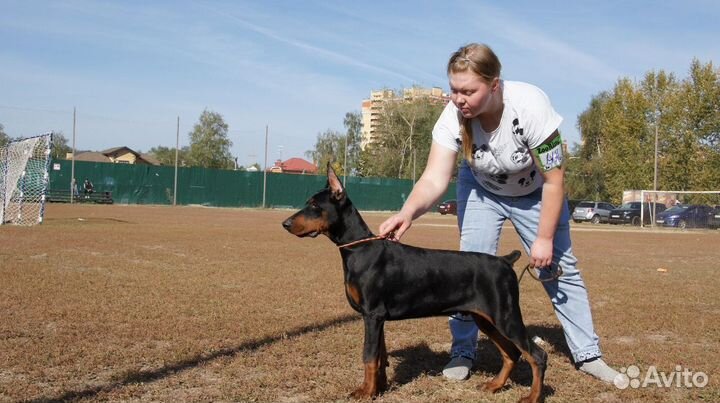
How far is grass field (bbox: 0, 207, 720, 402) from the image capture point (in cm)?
441

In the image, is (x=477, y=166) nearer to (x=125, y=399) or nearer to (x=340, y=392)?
(x=340, y=392)

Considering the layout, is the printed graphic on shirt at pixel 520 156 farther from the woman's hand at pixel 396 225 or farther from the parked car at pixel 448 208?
the parked car at pixel 448 208

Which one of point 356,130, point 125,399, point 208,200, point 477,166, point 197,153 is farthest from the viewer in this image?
point 356,130

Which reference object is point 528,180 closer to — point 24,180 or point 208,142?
point 24,180

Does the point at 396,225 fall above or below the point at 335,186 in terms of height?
below

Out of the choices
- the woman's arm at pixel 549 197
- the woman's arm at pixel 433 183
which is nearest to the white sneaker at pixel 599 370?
the woman's arm at pixel 549 197

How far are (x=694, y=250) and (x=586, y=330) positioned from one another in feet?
54.6

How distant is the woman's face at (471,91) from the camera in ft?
13.4

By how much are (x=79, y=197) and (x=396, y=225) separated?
140 feet

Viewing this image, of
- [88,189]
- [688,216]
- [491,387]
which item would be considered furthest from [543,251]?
[88,189]

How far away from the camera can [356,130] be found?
3664 inches

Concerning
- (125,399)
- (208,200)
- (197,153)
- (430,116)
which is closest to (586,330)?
(125,399)

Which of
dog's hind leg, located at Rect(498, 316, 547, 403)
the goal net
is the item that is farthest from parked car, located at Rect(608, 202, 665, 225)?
dog's hind leg, located at Rect(498, 316, 547, 403)

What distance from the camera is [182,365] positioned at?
4.87 metres
